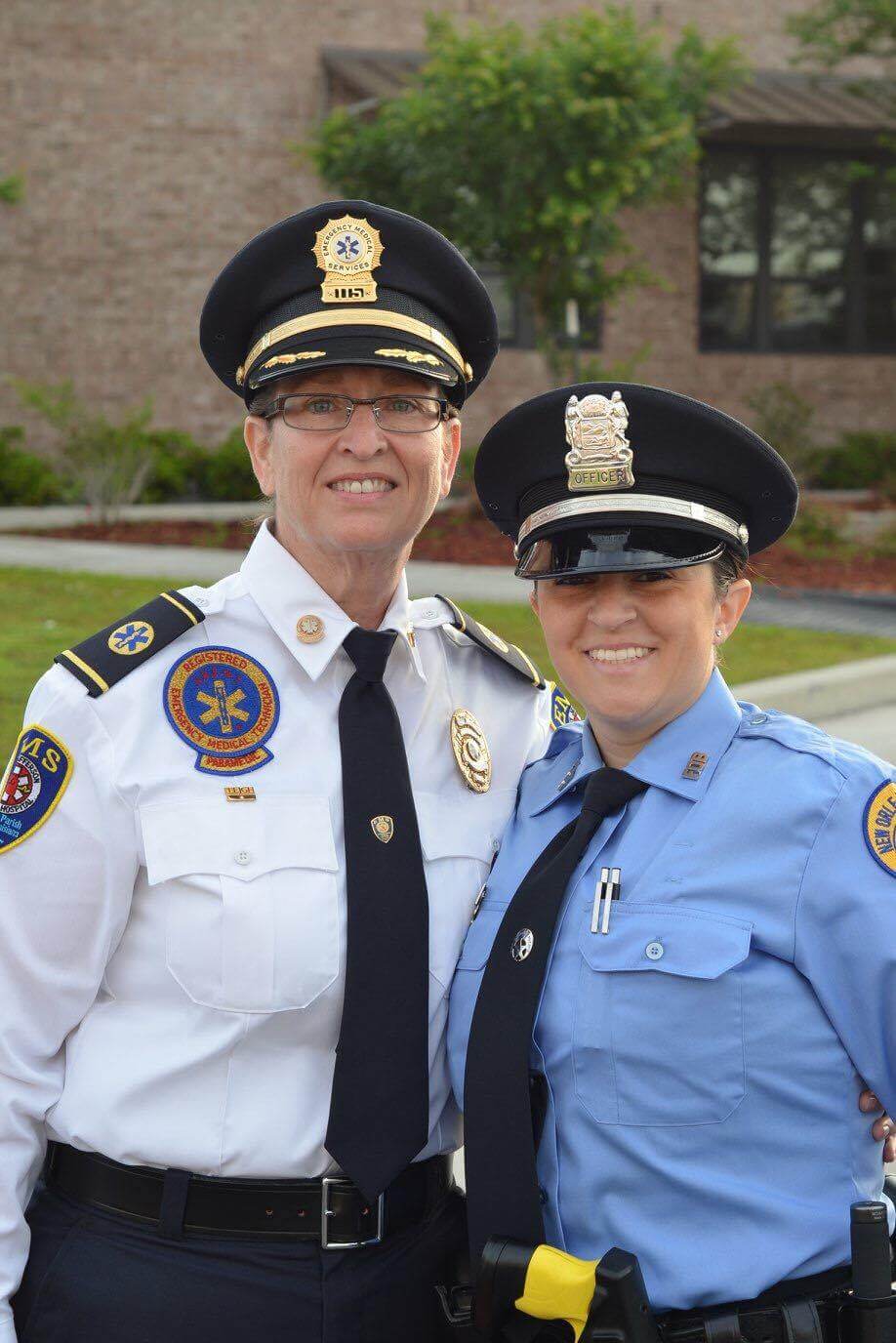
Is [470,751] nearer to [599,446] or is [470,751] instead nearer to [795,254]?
[599,446]

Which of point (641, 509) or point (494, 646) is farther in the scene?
point (494, 646)

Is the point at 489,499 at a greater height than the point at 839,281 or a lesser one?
lesser

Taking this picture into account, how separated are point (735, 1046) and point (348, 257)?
4.18ft

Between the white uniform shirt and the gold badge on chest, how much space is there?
25cm

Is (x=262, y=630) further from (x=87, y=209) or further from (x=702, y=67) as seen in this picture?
(x=87, y=209)

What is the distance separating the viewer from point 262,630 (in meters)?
2.31

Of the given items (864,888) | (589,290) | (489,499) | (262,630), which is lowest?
(864,888)

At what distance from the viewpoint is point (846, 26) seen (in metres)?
17.5

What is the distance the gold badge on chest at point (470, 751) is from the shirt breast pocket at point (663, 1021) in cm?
46

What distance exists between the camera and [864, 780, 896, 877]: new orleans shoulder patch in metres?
1.90

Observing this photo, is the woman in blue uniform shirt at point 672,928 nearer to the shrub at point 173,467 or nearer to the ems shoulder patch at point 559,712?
the ems shoulder patch at point 559,712

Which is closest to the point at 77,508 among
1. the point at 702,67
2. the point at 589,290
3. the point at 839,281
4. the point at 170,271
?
the point at 170,271

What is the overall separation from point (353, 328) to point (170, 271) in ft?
54.3

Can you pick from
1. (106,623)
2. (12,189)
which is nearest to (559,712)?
(106,623)
